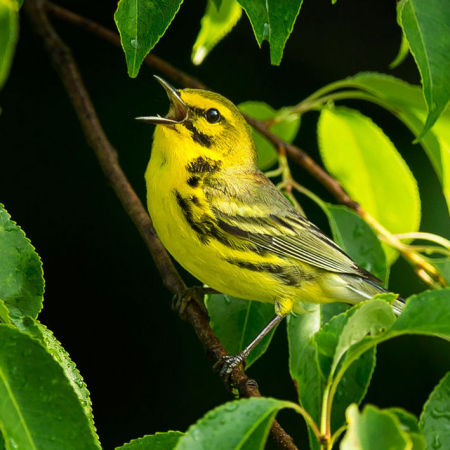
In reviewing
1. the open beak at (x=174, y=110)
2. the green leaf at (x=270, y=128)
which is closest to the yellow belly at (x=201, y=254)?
the open beak at (x=174, y=110)

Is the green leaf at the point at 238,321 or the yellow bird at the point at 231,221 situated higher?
the yellow bird at the point at 231,221

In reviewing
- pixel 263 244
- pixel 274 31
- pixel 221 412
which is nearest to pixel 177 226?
pixel 263 244

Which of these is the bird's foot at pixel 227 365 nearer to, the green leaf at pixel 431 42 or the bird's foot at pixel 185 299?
the bird's foot at pixel 185 299

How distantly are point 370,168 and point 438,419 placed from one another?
4.74 feet

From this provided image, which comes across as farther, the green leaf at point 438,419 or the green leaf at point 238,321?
the green leaf at point 238,321

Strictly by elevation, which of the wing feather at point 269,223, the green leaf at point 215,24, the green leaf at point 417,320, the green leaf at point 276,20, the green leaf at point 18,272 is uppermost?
the green leaf at point 276,20

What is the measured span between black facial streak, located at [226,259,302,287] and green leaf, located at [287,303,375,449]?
0.73ft

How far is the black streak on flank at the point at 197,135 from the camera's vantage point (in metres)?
2.59

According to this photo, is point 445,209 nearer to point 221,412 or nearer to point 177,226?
point 177,226

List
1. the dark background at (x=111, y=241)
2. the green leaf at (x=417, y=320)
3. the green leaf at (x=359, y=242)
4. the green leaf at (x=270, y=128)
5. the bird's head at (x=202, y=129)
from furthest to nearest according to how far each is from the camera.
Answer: the dark background at (x=111, y=241), the green leaf at (x=270, y=128), the bird's head at (x=202, y=129), the green leaf at (x=359, y=242), the green leaf at (x=417, y=320)

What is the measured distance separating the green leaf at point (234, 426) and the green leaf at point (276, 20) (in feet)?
2.27

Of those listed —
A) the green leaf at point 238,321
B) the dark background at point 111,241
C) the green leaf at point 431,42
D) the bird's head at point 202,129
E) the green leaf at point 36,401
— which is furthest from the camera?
the dark background at point 111,241

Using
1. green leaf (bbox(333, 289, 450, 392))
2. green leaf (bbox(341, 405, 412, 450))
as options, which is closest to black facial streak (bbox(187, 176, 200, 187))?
green leaf (bbox(333, 289, 450, 392))

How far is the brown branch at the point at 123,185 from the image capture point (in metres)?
2.08
